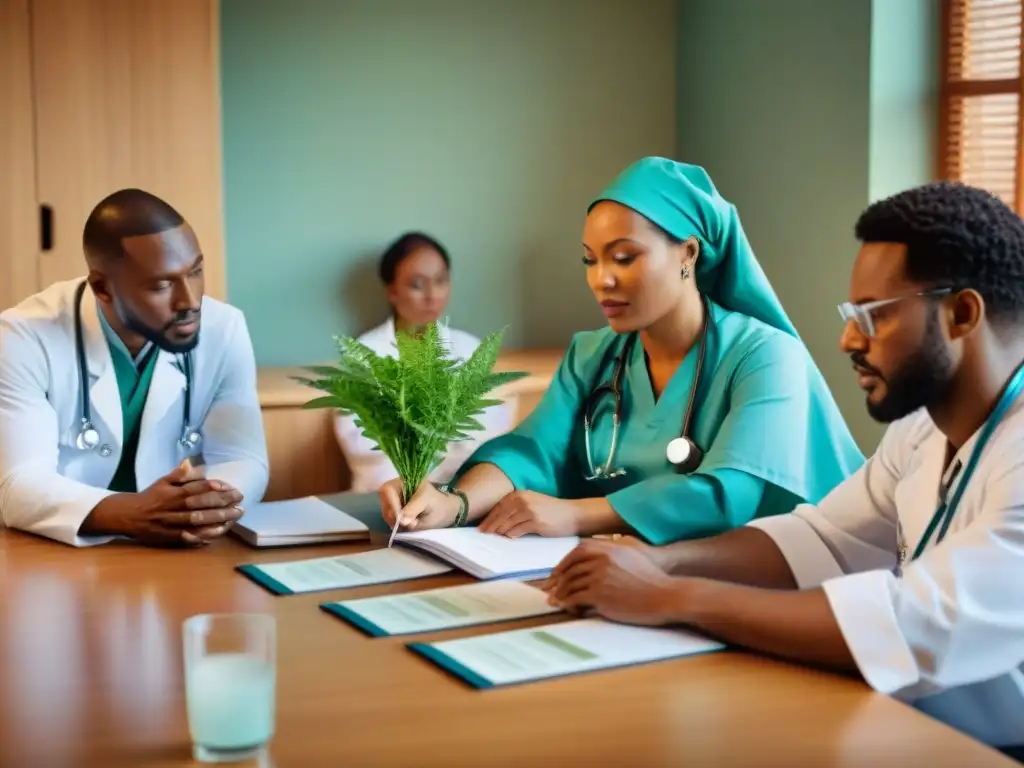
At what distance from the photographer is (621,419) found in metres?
2.60

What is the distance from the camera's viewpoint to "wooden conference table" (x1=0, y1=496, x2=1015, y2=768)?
137 cm

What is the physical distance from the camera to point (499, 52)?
4969 mm

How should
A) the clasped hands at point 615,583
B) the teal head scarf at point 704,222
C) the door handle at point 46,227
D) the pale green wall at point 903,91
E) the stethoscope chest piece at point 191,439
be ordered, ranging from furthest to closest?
1. the pale green wall at point 903,91
2. the door handle at point 46,227
3. the stethoscope chest piece at point 191,439
4. the teal head scarf at point 704,222
5. the clasped hands at point 615,583

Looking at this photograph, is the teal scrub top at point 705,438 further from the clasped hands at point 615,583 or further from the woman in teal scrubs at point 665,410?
A: the clasped hands at point 615,583

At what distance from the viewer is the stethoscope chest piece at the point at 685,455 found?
2414mm

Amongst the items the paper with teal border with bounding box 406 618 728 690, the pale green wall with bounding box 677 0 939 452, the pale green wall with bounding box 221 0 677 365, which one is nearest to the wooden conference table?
the paper with teal border with bounding box 406 618 728 690

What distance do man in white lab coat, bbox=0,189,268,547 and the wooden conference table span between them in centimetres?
53

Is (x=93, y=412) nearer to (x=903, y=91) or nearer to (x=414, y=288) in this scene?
(x=414, y=288)

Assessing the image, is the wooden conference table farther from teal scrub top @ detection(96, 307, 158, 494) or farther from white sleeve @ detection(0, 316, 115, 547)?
teal scrub top @ detection(96, 307, 158, 494)

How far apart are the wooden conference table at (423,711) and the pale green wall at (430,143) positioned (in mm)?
2968

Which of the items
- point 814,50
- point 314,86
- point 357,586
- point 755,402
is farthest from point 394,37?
point 357,586

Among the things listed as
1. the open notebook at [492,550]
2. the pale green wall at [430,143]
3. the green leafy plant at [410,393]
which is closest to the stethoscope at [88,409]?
the green leafy plant at [410,393]

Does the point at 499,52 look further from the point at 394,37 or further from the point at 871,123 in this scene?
the point at 871,123

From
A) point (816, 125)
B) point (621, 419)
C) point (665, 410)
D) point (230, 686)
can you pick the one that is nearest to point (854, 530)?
point (665, 410)
